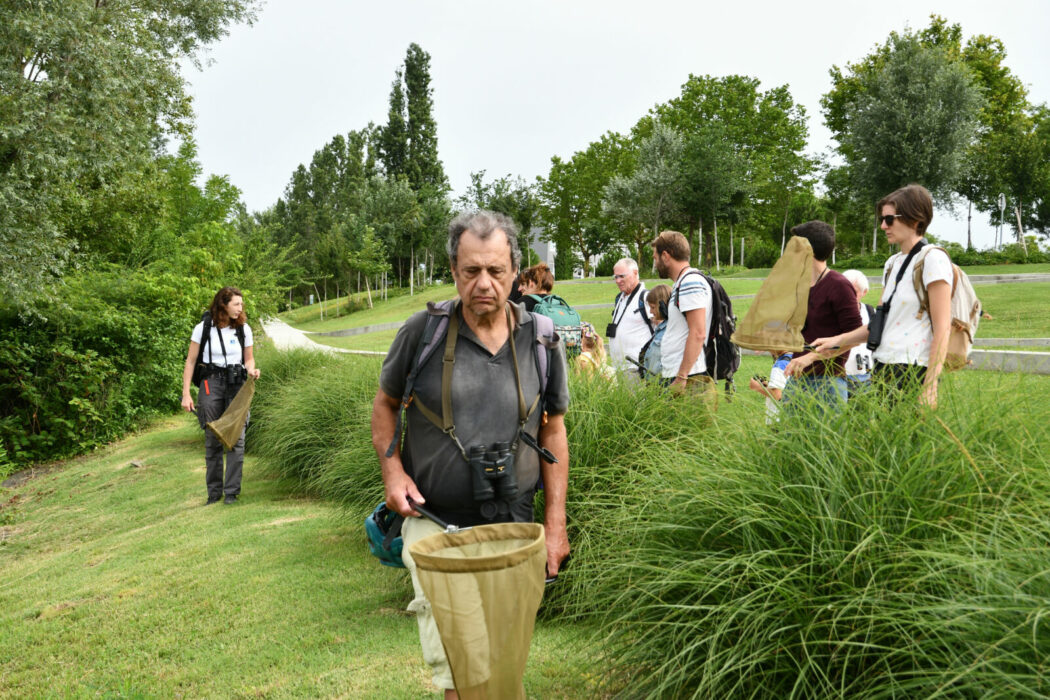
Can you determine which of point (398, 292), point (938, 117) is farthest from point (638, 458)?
point (398, 292)

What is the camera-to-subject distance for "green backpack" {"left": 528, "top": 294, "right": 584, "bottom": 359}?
23.9ft

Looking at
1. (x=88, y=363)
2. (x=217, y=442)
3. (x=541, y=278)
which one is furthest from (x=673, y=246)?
(x=88, y=363)

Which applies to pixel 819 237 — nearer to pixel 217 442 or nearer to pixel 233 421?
pixel 233 421

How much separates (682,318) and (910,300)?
1.70 m

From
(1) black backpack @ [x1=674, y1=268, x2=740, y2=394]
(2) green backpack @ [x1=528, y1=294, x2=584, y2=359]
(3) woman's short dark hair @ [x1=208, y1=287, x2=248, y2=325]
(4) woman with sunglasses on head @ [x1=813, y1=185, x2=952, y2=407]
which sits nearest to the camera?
(4) woman with sunglasses on head @ [x1=813, y1=185, x2=952, y2=407]

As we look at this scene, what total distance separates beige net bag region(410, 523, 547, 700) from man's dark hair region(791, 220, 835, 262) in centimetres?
326

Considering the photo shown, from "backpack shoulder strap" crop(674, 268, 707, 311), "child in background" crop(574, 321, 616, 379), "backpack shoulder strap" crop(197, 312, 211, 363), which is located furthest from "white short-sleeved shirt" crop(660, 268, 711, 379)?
"backpack shoulder strap" crop(197, 312, 211, 363)

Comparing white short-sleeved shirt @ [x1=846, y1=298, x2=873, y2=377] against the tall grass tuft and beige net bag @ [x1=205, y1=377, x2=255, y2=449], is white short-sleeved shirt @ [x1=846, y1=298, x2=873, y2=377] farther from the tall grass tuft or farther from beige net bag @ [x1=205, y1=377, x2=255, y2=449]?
beige net bag @ [x1=205, y1=377, x2=255, y2=449]

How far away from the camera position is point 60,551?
306 inches

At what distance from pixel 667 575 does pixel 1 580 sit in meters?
6.67

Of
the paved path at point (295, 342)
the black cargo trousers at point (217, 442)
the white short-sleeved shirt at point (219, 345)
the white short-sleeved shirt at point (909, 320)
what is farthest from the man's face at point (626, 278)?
the paved path at point (295, 342)

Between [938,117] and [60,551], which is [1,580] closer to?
[60,551]

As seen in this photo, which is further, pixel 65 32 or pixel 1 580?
pixel 65 32

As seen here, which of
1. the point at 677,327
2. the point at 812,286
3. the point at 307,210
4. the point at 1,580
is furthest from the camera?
the point at 307,210
